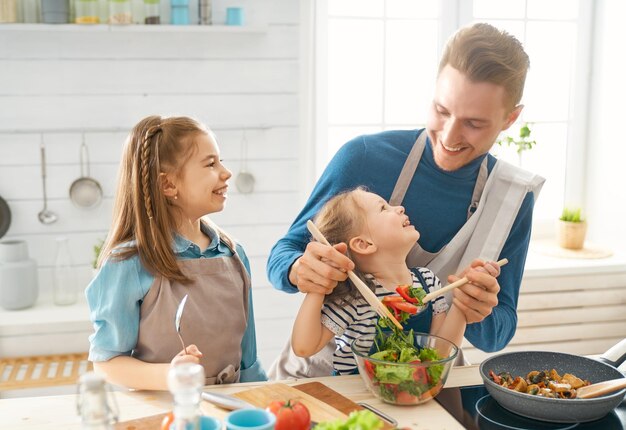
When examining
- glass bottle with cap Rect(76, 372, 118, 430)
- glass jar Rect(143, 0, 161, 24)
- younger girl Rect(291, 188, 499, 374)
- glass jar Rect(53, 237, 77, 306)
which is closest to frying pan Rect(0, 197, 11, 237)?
glass jar Rect(53, 237, 77, 306)

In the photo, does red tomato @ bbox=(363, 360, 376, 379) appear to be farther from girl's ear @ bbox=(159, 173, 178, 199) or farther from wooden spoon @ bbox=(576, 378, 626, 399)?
girl's ear @ bbox=(159, 173, 178, 199)

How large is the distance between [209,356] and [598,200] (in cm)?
273

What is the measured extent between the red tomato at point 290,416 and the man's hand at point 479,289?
19.5 inches

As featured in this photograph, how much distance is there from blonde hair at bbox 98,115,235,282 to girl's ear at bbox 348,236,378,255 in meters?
0.38

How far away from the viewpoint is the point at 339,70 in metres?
3.45

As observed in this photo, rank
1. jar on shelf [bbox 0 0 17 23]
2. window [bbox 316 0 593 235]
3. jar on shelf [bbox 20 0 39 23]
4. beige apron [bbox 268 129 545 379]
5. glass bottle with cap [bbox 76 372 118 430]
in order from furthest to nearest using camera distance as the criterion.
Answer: window [bbox 316 0 593 235] → jar on shelf [bbox 20 0 39 23] → jar on shelf [bbox 0 0 17 23] → beige apron [bbox 268 129 545 379] → glass bottle with cap [bbox 76 372 118 430]

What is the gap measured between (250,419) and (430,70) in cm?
275

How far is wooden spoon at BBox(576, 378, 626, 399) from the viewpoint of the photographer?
1324mm

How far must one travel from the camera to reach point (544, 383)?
1401 mm

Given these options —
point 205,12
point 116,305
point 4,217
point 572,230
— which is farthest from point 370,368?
point 572,230

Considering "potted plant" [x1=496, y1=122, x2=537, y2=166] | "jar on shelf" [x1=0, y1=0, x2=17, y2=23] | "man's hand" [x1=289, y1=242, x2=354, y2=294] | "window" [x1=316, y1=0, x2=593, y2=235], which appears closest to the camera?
"man's hand" [x1=289, y1=242, x2=354, y2=294]

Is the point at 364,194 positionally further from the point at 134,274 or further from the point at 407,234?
the point at 134,274

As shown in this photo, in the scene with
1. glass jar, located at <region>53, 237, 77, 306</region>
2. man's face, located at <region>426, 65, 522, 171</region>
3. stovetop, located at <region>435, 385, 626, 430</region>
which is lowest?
glass jar, located at <region>53, 237, 77, 306</region>

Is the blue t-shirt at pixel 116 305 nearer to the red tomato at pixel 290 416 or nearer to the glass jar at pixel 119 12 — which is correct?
the red tomato at pixel 290 416
